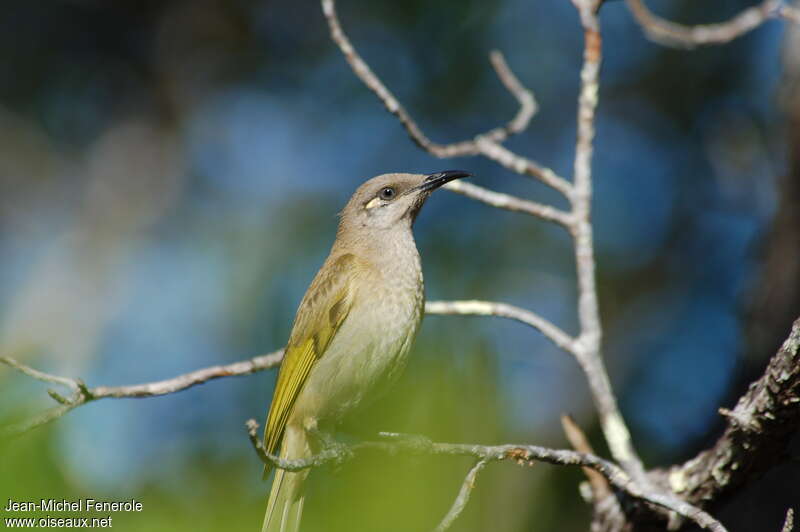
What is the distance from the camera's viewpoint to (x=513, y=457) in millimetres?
3262

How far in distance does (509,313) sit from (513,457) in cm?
118

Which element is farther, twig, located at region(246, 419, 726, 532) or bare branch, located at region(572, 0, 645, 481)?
bare branch, located at region(572, 0, 645, 481)

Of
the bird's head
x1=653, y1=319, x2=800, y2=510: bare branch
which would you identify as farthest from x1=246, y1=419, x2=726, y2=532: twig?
the bird's head

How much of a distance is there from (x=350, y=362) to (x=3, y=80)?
6345mm

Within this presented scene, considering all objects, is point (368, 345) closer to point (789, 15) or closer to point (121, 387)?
point (121, 387)

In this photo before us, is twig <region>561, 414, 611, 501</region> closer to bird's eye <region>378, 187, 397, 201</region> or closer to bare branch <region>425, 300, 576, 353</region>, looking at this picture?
bare branch <region>425, 300, 576, 353</region>

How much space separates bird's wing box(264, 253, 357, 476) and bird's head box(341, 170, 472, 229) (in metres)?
0.53

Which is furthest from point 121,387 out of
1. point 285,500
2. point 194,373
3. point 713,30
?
point 713,30

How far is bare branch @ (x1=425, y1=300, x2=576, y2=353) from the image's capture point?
411 centimetres

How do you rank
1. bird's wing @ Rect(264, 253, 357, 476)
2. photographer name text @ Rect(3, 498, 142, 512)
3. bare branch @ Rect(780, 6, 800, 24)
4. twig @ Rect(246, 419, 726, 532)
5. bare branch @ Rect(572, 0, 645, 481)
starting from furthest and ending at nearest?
bird's wing @ Rect(264, 253, 357, 476) → bare branch @ Rect(780, 6, 800, 24) → bare branch @ Rect(572, 0, 645, 481) → twig @ Rect(246, 419, 726, 532) → photographer name text @ Rect(3, 498, 142, 512)

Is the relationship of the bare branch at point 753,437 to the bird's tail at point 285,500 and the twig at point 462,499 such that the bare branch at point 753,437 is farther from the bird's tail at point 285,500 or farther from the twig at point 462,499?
the bird's tail at point 285,500

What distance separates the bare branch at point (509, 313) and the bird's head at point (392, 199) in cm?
94

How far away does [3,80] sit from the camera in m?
9.05

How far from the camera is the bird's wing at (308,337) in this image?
477 cm
